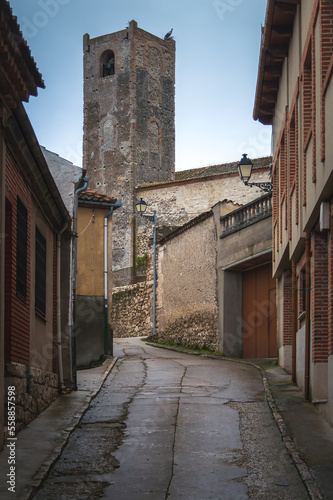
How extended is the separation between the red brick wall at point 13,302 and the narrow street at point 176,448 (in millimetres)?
1392

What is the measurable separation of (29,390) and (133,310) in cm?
2222

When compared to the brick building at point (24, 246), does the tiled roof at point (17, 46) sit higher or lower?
higher

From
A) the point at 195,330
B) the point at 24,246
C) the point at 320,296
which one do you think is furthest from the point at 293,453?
the point at 195,330

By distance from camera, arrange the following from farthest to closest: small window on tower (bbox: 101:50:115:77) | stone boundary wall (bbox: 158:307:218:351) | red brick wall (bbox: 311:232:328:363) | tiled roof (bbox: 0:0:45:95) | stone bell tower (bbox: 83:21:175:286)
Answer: small window on tower (bbox: 101:50:115:77)
stone bell tower (bbox: 83:21:175:286)
stone boundary wall (bbox: 158:307:218:351)
red brick wall (bbox: 311:232:328:363)
tiled roof (bbox: 0:0:45:95)

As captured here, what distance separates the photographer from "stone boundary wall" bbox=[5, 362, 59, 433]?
9.52 metres

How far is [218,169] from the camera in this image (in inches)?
1752

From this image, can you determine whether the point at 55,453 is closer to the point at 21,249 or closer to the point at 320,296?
the point at 21,249

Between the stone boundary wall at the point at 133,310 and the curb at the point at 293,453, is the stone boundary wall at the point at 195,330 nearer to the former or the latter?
the stone boundary wall at the point at 133,310

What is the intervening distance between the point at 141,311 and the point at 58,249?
1761 cm

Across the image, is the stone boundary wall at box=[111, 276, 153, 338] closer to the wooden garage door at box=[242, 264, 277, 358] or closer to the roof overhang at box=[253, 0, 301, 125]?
the wooden garage door at box=[242, 264, 277, 358]

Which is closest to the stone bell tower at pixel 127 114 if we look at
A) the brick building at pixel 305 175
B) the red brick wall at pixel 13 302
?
the brick building at pixel 305 175

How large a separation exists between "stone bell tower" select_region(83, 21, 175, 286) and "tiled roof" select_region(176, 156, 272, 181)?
1738mm

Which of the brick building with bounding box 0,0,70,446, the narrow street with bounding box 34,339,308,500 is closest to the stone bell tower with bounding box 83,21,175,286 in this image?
the brick building with bounding box 0,0,70,446

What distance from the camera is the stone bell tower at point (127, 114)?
47.9 m
